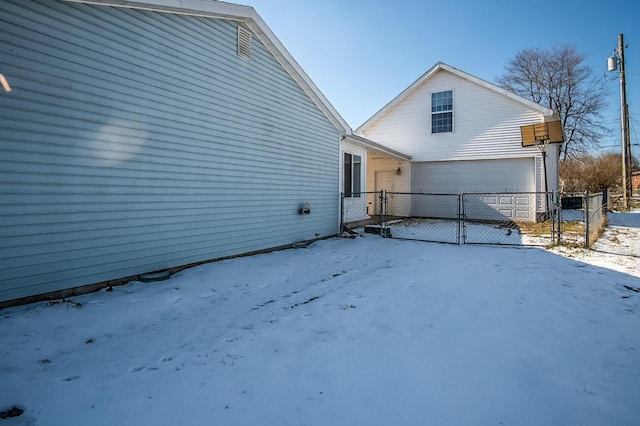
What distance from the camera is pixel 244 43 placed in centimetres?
710

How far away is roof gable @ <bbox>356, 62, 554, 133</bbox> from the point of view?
41.8 feet

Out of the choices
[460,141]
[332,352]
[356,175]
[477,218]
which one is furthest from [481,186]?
[332,352]

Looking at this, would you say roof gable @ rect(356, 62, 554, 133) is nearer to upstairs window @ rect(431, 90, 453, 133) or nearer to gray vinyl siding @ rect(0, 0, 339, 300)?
upstairs window @ rect(431, 90, 453, 133)

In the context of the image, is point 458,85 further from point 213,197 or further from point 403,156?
point 213,197

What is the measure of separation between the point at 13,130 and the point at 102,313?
95.8 inches

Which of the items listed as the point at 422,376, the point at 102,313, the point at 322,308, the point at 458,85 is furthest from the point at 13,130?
the point at 458,85

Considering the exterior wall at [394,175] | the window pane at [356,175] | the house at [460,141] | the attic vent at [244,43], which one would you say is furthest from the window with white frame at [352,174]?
the attic vent at [244,43]

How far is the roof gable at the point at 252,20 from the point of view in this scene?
507 centimetres

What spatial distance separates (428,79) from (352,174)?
696cm

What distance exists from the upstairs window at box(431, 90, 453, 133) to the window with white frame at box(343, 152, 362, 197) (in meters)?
5.26

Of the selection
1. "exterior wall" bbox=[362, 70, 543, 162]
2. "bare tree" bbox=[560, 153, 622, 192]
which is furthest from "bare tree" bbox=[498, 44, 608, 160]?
"exterior wall" bbox=[362, 70, 543, 162]

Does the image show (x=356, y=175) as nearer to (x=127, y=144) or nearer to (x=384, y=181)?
(x=384, y=181)

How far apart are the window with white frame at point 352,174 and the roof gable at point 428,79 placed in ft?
Answer: 17.0

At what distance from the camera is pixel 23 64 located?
401 cm
